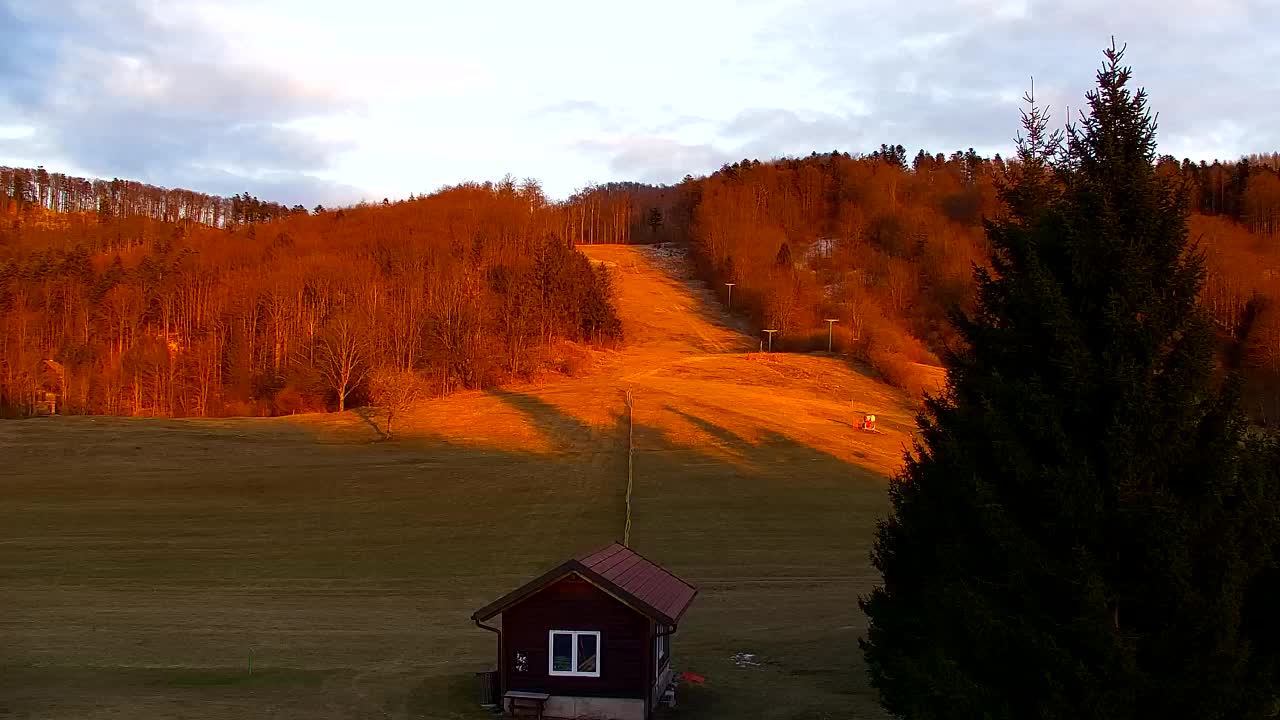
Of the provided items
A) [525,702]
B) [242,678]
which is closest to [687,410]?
[242,678]

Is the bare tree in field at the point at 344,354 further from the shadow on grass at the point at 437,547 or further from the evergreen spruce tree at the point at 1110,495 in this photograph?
the evergreen spruce tree at the point at 1110,495

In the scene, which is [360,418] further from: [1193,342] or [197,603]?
[1193,342]

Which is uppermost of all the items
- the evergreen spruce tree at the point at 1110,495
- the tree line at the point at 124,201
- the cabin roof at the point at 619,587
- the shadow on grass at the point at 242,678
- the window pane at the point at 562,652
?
the tree line at the point at 124,201

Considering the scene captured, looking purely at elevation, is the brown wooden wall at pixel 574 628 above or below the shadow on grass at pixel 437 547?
above

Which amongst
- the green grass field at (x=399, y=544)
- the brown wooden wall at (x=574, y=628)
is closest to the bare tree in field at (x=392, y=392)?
the green grass field at (x=399, y=544)

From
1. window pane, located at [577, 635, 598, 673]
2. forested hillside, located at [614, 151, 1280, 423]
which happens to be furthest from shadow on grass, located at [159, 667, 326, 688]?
forested hillside, located at [614, 151, 1280, 423]

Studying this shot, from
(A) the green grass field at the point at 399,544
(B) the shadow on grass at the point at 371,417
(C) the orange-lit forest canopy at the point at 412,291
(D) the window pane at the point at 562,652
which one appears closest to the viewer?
(D) the window pane at the point at 562,652

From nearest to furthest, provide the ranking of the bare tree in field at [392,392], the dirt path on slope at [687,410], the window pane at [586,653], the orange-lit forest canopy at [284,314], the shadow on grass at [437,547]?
the window pane at [586,653], the shadow on grass at [437,547], the dirt path on slope at [687,410], the bare tree in field at [392,392], the orange-lit forest canopy at [284,314]

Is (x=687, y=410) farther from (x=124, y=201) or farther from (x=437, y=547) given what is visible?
(x=124, y=201)
